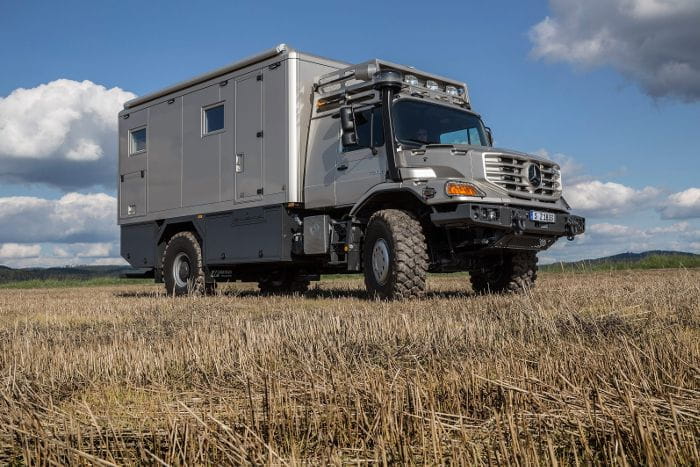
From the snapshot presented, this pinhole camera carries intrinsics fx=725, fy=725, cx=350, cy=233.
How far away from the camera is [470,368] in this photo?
10.6ft

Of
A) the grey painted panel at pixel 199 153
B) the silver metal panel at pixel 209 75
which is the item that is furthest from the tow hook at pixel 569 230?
the grey painted panel at pixel 199 153

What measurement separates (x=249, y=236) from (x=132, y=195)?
416cm

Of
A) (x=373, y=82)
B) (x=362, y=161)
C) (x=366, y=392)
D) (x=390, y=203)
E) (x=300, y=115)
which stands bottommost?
(x=366, y=392)

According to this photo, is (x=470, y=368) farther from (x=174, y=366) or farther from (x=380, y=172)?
(x=380, y=172)

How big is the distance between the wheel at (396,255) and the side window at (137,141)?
6.80 metres

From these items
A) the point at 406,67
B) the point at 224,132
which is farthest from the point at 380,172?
the point at 224,132

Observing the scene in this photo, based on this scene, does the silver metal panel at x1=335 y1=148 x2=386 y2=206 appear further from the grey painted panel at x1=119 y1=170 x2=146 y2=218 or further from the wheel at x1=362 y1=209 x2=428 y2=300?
the grey painted panel at x1=119 y1=170 x2=146 y2=218

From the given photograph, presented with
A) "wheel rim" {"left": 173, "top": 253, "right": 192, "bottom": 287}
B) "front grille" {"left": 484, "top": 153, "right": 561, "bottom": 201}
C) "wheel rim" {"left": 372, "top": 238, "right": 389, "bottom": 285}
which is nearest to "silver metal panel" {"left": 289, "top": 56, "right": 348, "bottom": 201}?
"wheel rim" {"left": 372, "top": 238, "right": 389, "bottom": 285}

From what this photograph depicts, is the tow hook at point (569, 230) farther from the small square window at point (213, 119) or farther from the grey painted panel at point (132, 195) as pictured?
the grey painted panel at point (132, 195)

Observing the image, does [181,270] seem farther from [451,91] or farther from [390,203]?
[451,91]

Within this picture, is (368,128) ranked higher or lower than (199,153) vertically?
lower

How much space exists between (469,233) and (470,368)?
6427 millimetres

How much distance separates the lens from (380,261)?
9.68 meters

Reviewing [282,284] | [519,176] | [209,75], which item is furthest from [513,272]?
[209,75]
